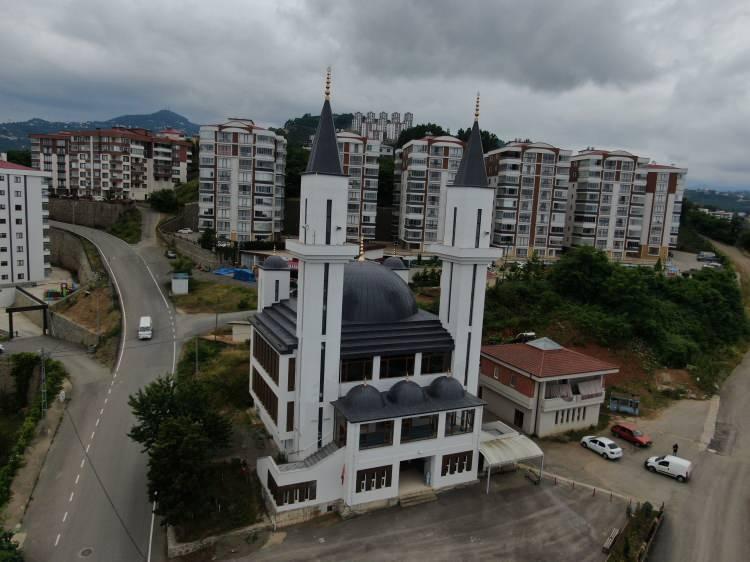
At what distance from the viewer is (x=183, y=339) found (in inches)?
1607

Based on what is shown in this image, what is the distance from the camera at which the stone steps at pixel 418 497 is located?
77.7 feet

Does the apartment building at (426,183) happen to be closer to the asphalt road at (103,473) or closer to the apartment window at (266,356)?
the asphalt road at (103,473)

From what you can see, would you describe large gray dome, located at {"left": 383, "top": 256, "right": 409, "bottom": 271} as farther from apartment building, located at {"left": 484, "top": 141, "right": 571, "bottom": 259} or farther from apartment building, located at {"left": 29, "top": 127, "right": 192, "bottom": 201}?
apartment building, located at {"left": 29, "top": 127, "right": 192, "bottom": 201}

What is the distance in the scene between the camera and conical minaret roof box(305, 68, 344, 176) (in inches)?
940

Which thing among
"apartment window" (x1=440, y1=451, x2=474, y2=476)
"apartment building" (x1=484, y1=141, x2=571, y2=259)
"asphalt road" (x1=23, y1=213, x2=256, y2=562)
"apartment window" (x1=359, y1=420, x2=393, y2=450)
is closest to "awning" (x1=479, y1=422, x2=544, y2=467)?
"apartment window" (x1=440, y1=451, x2=474, y2=476)

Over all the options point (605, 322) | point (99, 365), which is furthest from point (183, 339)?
point (605, 322)

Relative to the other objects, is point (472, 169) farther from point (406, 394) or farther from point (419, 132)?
point (419, 132)

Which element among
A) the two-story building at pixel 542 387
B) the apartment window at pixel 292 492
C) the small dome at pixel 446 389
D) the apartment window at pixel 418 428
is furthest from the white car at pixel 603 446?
the apartment window at pixel 292 492

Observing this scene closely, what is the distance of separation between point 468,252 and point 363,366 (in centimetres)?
774

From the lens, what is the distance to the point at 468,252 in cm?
2627

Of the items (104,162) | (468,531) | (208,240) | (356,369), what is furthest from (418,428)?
(104,162)

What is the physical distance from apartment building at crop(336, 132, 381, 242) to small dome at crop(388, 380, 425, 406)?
48.5m

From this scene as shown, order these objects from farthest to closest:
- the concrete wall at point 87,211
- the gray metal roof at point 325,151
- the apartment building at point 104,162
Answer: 1. the apartment building at point 104,162
2. the concrete wall at point 87,211
3. the gray metal roof at point 325,151

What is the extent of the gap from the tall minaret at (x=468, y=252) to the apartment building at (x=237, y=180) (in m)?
45.9
